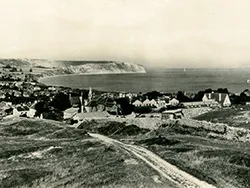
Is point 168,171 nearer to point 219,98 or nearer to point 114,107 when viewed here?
point 114,107

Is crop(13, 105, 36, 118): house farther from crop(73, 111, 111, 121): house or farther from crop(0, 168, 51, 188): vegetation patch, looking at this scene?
crop(0, 168, 51, 188): vegetation patch

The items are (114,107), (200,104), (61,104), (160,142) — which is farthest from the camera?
(200,104)

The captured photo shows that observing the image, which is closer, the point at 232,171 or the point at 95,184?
the point at 95,184

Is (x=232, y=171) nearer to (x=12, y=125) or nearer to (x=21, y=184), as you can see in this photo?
(x=21, y=184)

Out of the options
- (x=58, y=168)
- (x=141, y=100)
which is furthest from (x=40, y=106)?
(x=58, y=168)

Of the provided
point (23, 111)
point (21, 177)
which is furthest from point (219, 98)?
point (21, 177)

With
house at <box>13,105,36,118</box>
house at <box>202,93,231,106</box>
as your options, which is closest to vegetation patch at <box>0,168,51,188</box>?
house at <box>13,105,36,118</box>

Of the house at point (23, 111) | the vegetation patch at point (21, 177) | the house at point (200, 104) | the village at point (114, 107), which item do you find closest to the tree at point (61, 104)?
the village at point (114, 107)
